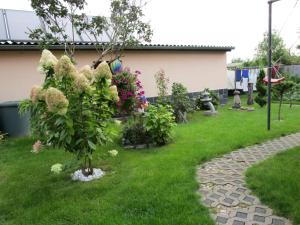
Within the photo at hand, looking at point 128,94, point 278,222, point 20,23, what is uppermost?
point 20,23

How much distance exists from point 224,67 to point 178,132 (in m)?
6.34

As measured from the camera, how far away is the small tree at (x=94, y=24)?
23.0 feet

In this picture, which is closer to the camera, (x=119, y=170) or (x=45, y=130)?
(x=45, y=130)

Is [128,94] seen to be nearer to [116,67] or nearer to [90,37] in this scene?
[116,67]

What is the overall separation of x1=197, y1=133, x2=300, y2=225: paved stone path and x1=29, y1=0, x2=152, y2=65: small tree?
493 cm

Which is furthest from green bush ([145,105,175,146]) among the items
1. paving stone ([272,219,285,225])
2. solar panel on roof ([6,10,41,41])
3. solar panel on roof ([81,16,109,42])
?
solar panel on roof ([6,10,41,41])

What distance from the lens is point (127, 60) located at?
29.5ft

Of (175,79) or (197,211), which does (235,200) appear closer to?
(197,211)

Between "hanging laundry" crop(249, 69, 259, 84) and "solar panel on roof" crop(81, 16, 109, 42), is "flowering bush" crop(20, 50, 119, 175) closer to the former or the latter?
"solar panel on roof" crop(81, 16, 109, 42)

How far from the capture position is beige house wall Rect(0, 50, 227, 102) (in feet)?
23.9

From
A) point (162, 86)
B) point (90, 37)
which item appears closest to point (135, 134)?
point (162, 86)

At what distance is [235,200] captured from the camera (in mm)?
3029

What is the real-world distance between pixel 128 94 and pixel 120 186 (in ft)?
12.7

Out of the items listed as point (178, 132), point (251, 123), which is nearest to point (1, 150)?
Result: point (178, 132)
